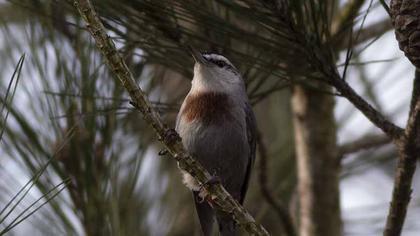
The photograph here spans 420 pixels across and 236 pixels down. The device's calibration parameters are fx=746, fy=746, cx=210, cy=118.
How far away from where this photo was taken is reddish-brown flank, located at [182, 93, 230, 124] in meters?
2.90

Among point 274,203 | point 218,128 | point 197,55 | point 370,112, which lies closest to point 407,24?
point 370,112

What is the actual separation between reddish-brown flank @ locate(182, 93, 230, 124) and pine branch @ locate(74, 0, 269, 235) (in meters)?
0.95

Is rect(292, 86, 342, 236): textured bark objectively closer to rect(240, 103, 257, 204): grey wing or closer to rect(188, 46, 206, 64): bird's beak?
rect(240, 103, 257, 204): grey wing

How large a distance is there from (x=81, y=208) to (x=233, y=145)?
0.76m

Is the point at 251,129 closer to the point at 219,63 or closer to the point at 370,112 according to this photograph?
the point at 219,63

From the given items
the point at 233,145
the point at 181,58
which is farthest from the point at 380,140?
the point at 181,58

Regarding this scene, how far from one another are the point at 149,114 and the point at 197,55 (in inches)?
31.8

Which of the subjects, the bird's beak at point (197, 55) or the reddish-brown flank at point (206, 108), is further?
the reddish-brown flank at point (206, 108)

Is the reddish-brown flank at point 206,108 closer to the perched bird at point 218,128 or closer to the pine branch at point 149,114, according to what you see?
the perched bird at point 218,128

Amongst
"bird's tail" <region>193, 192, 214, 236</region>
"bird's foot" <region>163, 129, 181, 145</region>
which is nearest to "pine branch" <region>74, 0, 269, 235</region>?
"bird's foot" <region>163, 129, 181, 145</region>

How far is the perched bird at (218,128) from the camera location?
2885 mm

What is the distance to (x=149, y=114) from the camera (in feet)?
5.96

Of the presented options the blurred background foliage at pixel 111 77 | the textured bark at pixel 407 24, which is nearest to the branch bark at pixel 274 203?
the blurred background foliage at pixel 111 77

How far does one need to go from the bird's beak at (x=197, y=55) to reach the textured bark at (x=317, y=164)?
1.60ft
